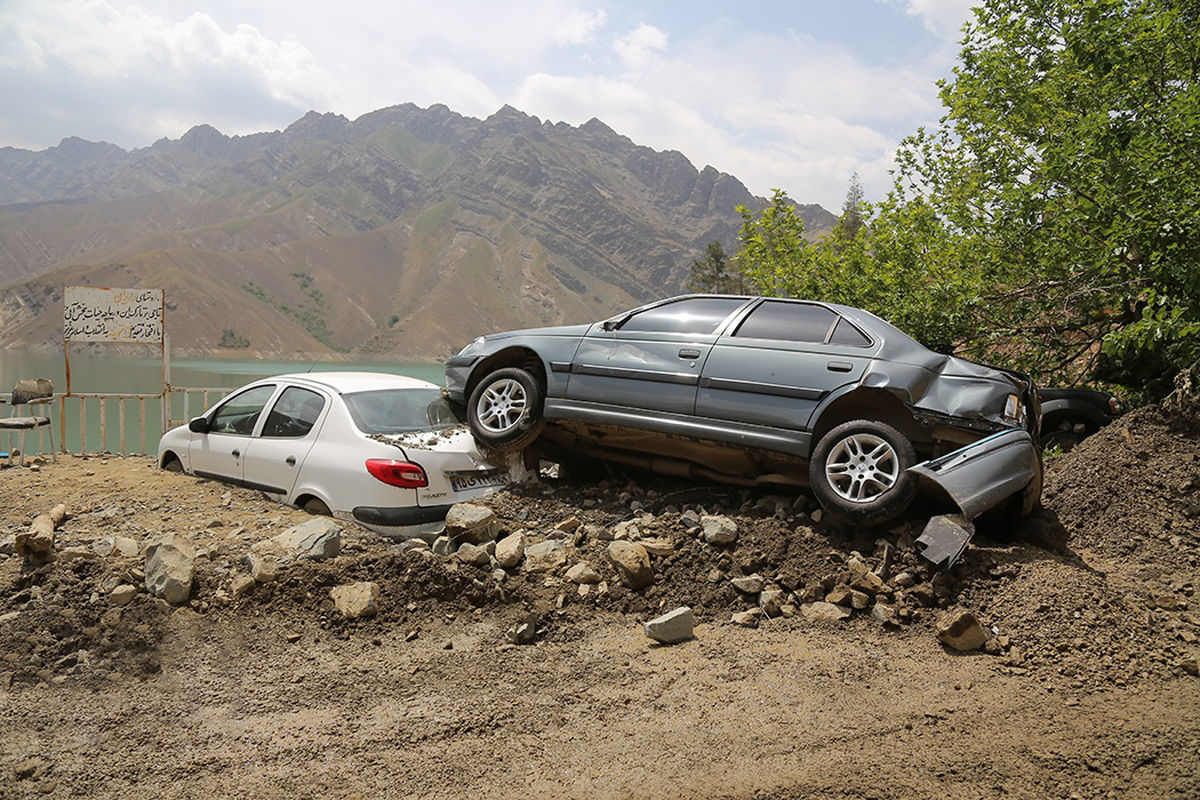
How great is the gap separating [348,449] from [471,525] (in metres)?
1.29

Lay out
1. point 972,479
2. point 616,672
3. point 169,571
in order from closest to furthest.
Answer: point 616,672 < point 169,571 < point 972,479

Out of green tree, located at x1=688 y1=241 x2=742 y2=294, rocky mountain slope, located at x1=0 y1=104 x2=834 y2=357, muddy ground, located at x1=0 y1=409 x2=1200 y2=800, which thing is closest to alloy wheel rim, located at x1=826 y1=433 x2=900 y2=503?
muddy ground, located at x1=0 y1=409 x2=1200 y2=800

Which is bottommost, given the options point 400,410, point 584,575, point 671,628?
point 671,628

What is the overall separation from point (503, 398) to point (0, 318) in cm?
12160

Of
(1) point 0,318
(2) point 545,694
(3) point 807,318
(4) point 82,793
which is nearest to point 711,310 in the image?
(3) point 807,318

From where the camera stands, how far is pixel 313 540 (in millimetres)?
4898

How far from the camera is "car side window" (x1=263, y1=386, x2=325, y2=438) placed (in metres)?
6.29

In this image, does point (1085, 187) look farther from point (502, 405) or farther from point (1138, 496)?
point (502, 405)

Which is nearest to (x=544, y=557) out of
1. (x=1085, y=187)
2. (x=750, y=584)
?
(x=750, y=584)

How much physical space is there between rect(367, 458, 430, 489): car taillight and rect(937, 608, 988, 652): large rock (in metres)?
3.59

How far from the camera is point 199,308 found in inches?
4178

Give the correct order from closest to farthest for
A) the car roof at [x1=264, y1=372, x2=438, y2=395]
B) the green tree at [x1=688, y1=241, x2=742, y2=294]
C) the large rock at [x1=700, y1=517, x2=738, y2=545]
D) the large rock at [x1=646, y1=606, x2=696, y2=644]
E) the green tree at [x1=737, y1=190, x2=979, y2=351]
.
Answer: the large rock at [x1=646, y1=606, x2=696, y2=644], the large rock at [x1=700, y1=517, x2=738, y2=545], the car roof at [x1=264, y1=372, x2=438, y2=395], the green tree at [x1=737, y1=190, x2=979, y2=351], the green tree at [x1=688, y1=241, x2=742, y2=294]

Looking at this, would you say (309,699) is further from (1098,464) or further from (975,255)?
(975,255)

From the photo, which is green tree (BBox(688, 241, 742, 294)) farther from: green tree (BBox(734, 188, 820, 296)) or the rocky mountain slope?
the rocky mountain slope
